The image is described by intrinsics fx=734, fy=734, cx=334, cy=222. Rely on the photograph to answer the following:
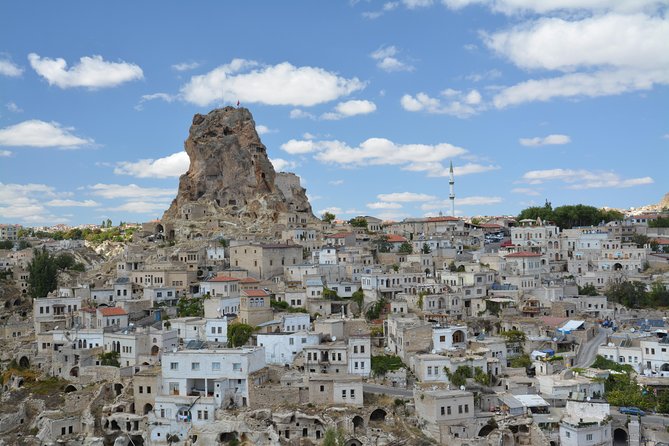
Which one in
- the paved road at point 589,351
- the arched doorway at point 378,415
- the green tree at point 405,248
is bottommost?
the arched doorway at point 378,415

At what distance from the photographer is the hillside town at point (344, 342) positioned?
35.1 m

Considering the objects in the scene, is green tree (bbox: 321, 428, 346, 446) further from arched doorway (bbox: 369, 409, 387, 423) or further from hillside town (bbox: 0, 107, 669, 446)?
arched doorway (bbox: 369, 409, 387, 423)

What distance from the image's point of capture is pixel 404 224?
76.5 metres

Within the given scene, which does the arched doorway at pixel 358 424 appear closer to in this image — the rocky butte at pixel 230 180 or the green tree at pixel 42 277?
the green tree at pixel 42 277

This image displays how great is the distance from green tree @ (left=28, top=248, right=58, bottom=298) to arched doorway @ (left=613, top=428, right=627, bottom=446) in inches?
1650

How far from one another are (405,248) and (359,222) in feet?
55.2

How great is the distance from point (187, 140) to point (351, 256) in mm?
32033

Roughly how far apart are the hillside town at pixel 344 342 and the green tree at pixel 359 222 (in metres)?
11.8

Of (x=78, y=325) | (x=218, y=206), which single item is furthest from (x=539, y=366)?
(x=218, y=206)

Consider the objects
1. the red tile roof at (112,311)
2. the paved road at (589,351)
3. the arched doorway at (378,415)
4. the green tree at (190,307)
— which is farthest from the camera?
the green tree at (190,307)

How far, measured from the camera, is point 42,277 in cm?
5744

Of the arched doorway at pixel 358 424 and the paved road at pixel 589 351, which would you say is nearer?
the arched doorway at pixel 358 424

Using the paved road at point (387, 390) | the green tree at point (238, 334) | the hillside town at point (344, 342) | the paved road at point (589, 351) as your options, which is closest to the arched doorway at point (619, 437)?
the hillside town at point (344, 342)

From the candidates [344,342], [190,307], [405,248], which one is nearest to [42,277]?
[190,307]
